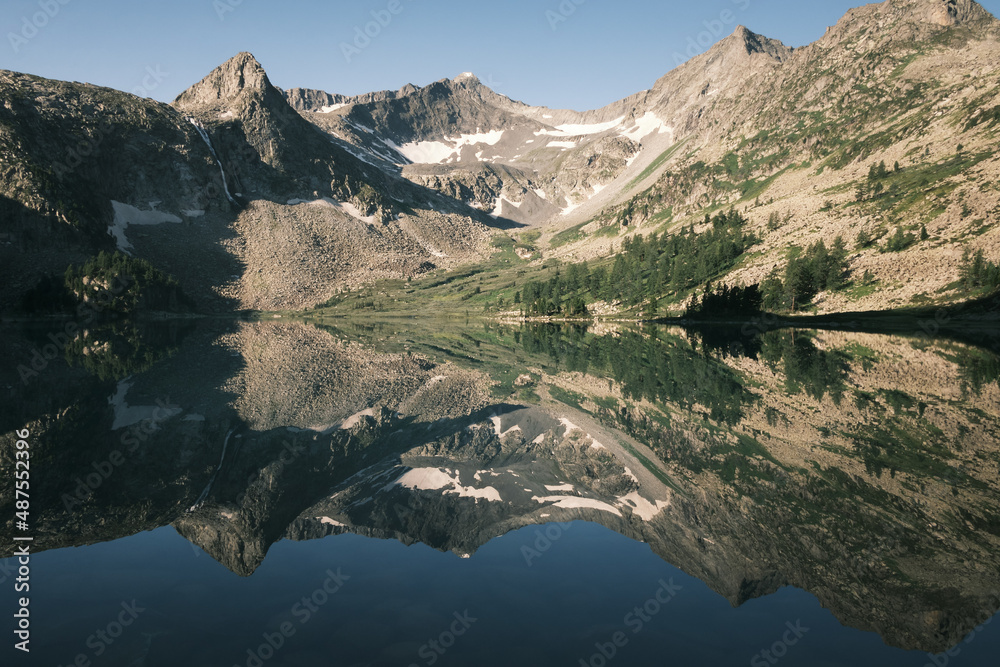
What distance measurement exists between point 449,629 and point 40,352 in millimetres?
68440

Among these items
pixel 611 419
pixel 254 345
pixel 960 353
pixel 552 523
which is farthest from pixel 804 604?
pixel 254 345

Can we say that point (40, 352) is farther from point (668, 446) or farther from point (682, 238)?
point (682, 238)

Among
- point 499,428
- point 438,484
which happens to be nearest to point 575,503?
point 438,484

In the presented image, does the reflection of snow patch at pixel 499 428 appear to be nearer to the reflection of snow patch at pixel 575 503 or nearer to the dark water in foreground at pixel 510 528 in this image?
the dark water in foreground at pixel 510 528
